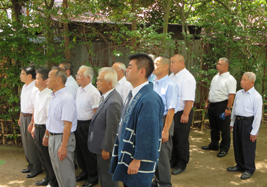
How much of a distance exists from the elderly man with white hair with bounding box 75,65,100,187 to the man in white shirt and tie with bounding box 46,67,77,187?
1.64 feet

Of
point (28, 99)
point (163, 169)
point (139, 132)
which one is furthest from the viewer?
point (28, 99)

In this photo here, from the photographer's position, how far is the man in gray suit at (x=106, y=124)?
314cm

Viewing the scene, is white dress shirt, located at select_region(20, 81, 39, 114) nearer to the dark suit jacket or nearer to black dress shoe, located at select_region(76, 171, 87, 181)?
black dress shoe, located at select_region(76, 171, 87, 181)

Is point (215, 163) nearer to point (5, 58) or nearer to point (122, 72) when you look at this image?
point (122, 72)

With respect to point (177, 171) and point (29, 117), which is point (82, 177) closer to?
point (29, 117)

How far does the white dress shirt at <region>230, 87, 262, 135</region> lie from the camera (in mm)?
4051

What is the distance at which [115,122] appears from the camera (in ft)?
10.4

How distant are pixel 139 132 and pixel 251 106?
2693mm

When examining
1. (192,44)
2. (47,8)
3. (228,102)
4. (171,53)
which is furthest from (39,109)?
(192,44)

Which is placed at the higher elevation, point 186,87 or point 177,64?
point 177,64

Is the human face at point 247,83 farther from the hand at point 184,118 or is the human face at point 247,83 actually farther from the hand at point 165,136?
the hand at point 165,136

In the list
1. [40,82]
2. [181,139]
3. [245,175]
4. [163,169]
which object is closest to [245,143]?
[245,175]

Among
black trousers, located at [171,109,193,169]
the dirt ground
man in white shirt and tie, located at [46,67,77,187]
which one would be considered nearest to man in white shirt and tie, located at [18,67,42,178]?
the dirt ground

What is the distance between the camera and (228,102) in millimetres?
5238
